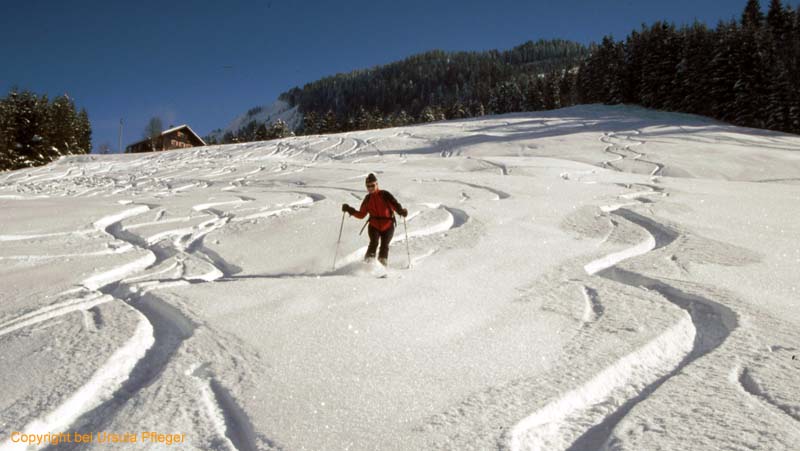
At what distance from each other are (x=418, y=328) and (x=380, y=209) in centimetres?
281

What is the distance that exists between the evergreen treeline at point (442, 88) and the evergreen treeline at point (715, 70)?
14950 mm

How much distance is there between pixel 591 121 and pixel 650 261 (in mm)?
32774

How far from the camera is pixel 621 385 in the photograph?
8.89 ft

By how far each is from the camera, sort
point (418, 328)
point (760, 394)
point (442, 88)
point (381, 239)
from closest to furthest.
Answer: point (760, 394)
point (418, 328)
point (381, 239)
point (442, 88)

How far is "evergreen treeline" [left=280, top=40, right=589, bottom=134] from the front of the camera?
7219cm

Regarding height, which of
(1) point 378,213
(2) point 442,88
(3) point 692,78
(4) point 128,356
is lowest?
(4) point 128,356

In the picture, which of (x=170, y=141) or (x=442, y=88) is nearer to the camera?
(x=170, y=141)

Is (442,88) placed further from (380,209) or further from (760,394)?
(760,394)

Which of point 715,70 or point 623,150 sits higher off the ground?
point 715,70

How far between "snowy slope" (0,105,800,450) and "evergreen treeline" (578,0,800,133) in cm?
3983

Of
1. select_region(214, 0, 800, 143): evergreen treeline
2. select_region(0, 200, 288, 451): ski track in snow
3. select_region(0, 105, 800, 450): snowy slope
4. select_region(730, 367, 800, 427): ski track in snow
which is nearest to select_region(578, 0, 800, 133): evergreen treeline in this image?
select_region(214, 0, 800, 143): evergreen treeline

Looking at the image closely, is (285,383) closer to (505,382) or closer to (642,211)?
(505,382)

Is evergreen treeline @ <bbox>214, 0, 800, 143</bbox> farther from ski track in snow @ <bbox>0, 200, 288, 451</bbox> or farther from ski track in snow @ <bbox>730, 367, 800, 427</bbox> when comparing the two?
ski track in snow @ <bbox>0, 200, 288, 451</bbox>

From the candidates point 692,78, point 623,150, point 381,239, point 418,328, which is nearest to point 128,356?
point 418,328
